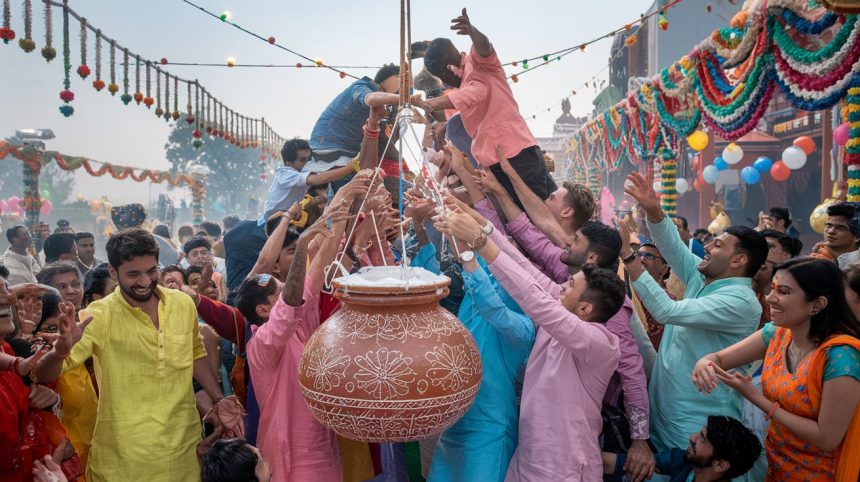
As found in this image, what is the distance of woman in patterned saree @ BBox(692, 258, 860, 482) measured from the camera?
76.4 inches

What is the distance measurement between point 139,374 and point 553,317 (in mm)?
1620

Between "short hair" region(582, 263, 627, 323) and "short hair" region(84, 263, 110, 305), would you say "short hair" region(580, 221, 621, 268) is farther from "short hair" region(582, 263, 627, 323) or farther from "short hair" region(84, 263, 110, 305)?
"short hair" region(84, 263, 110, 305)

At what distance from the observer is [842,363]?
1934 millimetres

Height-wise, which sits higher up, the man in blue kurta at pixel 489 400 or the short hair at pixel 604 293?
the short hair at pixel 604 293

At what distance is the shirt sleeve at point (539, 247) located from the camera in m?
2.98

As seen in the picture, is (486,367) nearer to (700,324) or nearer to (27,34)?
(700,324)

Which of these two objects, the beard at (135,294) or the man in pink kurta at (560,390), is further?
the beard at (135,294)

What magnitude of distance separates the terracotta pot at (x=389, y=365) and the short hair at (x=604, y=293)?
0.62 m

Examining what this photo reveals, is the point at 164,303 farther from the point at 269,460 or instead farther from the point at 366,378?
the point at 366,378

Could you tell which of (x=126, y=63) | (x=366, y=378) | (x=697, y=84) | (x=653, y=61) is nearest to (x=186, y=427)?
(x=366, y=378)

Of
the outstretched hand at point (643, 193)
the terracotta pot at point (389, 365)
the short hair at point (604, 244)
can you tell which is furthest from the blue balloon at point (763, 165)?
the terracotta pot at point (389, 365)

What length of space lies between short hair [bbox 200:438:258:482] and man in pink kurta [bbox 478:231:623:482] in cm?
97

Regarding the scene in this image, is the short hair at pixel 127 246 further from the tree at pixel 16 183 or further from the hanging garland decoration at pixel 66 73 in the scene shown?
the tree at pixel 16 183

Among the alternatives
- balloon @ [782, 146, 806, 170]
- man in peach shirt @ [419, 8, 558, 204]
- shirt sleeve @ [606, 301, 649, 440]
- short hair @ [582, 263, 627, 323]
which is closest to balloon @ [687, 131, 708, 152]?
balloon @ [782, 146, 806, 170]
